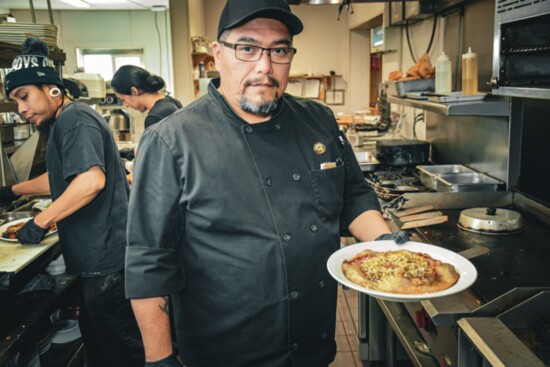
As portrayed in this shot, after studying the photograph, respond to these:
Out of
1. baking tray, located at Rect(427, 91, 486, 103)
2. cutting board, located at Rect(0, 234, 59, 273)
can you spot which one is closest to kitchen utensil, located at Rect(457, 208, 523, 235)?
baking tray, located at Rect(427, 91, 486, 103)

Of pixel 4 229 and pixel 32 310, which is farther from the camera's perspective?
pixel 4 229

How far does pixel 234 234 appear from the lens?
145 cm

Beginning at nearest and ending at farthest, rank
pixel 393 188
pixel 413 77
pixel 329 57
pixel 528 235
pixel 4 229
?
pixel 528 235, pixel 4 229, pixel 393 188, pixel 413 77, pixel 329 57

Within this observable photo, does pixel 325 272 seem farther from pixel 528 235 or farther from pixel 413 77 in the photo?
pixel 413 77

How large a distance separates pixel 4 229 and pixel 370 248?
84.7 inches

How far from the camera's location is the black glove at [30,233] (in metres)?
2.47

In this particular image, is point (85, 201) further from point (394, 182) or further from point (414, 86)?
point (414, 86)

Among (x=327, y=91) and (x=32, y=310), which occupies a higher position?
(x=327, y=91)

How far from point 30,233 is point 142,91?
80.5 inches

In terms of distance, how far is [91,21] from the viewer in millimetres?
8930

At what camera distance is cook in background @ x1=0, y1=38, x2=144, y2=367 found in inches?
94.2

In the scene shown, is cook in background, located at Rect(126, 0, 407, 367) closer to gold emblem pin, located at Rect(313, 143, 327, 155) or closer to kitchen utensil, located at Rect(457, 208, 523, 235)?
gold emblem pin, located at Rect(313, 143, 327, 155)

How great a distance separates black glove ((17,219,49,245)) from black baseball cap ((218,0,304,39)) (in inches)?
61.2

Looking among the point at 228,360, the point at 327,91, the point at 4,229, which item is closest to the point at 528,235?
the point at 228,360
